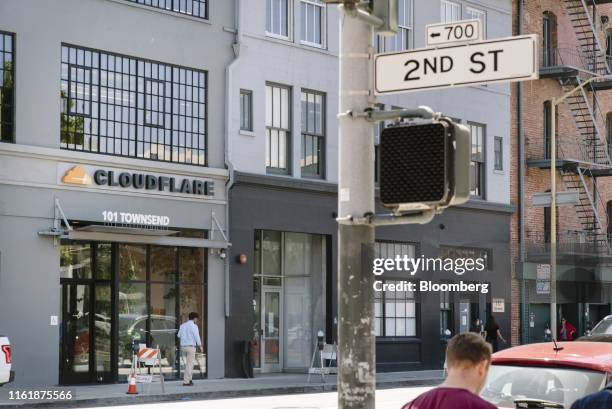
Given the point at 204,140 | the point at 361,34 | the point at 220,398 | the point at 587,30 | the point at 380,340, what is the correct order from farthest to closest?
the point at 587,30 → the point at 380,340 → the point at 204,140 → the point at 220,398 → the point at 361,34

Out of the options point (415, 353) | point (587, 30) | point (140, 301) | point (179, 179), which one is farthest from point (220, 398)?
point (587, 30)

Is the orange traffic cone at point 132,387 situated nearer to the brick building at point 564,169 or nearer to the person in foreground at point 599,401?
the brick building at point 564,169

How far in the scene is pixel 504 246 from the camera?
3969 centimetres

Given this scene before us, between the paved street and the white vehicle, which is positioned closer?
the white vehicle

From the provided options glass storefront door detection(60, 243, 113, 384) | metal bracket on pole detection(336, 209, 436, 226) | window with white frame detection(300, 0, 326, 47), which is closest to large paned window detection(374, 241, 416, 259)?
window with white frame detection(300, 0, 326, 47)

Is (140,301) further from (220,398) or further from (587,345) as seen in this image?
(587,345)

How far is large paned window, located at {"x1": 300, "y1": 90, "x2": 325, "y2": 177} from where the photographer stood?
1286 inches

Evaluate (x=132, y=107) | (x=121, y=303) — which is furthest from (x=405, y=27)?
(x=121, y=303)

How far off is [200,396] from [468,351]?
20400mm

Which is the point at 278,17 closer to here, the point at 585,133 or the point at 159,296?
the point at 159,296

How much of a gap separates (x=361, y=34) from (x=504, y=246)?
112 ft

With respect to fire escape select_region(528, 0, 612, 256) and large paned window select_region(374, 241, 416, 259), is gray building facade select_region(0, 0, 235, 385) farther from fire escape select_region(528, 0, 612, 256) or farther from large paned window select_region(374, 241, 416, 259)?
fire escape select_region(528, 0, 612, 256)

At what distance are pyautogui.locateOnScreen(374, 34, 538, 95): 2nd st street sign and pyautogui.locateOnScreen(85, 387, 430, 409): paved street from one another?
1661 cm

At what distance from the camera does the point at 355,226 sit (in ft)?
20.3
